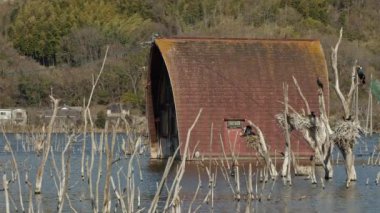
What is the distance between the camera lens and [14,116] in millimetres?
103438

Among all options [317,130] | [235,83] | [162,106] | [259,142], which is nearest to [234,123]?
[235,83]

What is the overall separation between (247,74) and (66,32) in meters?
85.1

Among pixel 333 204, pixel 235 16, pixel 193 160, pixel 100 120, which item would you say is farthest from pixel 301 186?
pixel 235 16

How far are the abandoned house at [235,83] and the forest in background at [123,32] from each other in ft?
175

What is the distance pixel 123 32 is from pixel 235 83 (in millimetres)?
86343

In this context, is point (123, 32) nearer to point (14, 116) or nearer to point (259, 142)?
point (14, 116)

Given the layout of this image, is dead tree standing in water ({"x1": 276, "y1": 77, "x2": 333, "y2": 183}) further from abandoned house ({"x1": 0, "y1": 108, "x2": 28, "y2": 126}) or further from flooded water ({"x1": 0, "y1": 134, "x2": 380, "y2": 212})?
abandoned house ({"x1": 0, "y1": 108, "x2": 28, "y2": 126})

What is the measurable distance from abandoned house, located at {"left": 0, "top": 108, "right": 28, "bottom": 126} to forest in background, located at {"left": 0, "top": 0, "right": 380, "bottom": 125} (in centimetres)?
605

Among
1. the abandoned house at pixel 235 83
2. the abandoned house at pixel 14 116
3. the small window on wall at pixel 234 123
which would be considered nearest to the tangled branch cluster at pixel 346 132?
the abandoned house at pixel 235 83

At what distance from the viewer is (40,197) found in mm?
30188

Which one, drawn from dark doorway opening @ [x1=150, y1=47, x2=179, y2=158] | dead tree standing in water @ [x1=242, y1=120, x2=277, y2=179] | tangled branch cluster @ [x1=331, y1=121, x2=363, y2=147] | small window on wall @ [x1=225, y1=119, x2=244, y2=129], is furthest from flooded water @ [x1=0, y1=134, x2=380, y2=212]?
dark doorway opening @ [x1=150, y1=47, x2=179, y2=158]

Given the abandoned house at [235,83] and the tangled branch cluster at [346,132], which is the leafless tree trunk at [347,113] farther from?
the abandoned house at [235,83]

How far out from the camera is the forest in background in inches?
4483

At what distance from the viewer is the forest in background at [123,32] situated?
374 ft
